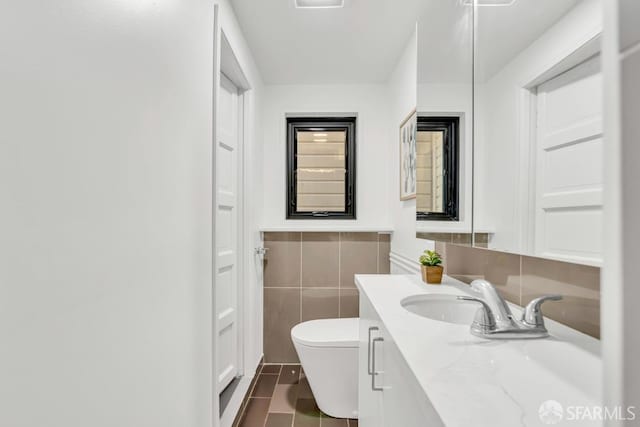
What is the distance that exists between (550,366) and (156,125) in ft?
3.75

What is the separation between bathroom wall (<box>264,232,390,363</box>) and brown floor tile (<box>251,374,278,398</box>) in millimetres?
234

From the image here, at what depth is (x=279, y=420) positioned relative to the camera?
200 centimetres

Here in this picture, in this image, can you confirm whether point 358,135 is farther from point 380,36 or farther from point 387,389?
point 387,389

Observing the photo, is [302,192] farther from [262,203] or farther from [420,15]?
[420,15]

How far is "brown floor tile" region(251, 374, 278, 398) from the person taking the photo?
229cm

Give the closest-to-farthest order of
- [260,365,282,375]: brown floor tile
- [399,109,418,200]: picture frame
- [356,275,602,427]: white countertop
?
[356,275,602,427]: white countertop, [399,109,418,200]: picture frame, [260,365,282,375]: brown floor tile

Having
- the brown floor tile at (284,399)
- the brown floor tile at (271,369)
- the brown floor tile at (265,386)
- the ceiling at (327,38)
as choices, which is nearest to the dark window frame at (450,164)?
the ceiling at (327,38)

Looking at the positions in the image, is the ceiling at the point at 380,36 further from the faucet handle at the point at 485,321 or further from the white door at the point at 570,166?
the faucet handle at the point at 485,321

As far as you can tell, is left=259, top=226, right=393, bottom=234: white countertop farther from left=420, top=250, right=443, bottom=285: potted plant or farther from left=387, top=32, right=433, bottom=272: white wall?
left=420, top=250, right=443, bottom=285: potted plant

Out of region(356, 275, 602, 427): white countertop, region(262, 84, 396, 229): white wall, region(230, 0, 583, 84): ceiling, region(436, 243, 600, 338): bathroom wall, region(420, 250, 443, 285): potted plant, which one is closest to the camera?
region(356, 275, 602, 427): white countertop

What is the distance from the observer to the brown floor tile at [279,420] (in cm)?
196

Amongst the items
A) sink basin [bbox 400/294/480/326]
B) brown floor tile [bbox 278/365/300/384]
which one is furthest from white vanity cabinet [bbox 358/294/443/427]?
brown floor tile [bbox 278/365/300/384]

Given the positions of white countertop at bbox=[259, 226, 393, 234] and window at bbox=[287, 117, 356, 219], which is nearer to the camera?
white countertop at bbox=[259, 226, 393, 234]

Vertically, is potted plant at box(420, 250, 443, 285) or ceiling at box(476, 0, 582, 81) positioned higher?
ceiling at box(476, 0, 582, 81)
